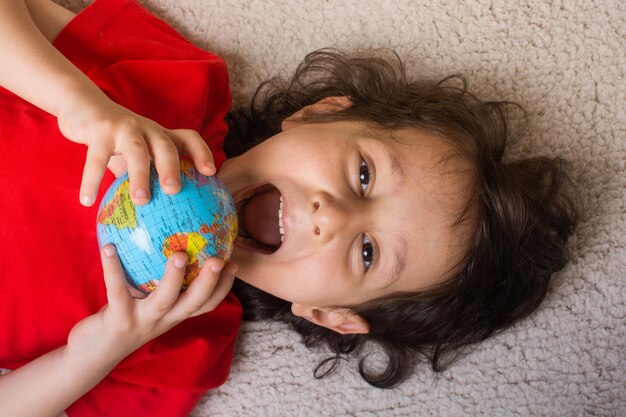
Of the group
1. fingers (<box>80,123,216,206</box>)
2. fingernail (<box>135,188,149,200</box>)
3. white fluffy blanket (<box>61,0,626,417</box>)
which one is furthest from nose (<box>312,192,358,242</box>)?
white fluffy blanket (<box>61,0,626,417</box>)

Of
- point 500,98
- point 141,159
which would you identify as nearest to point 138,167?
point 141,159

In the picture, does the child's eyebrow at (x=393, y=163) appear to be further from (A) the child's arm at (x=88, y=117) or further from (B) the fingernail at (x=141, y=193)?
(B) the fingernail at (x=141, y=193)

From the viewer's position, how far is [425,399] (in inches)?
54.2

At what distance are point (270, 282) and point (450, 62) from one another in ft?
2.16

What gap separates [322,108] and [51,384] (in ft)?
2.39

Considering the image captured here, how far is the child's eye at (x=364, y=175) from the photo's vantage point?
3.52 feet

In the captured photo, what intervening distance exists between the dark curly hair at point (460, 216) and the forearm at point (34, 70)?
0.44 metres

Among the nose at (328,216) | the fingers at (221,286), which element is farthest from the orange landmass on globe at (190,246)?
the nose at (328,216)

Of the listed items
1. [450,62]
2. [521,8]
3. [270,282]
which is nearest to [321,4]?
[450,62]

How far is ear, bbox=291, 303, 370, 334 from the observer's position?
1.22 metres

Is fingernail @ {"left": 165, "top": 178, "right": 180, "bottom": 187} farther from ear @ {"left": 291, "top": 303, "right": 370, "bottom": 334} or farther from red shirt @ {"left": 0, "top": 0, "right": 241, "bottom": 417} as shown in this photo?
ear @ {"left": 291, "top": 303, "right": 370, "bottom": 334}

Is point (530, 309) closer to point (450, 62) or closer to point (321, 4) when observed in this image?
point (450, 62)

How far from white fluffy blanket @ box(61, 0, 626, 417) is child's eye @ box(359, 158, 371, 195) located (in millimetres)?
404

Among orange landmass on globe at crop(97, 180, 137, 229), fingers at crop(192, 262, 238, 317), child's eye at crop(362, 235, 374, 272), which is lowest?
child's eye at crop(362, 235, 374, 272)
